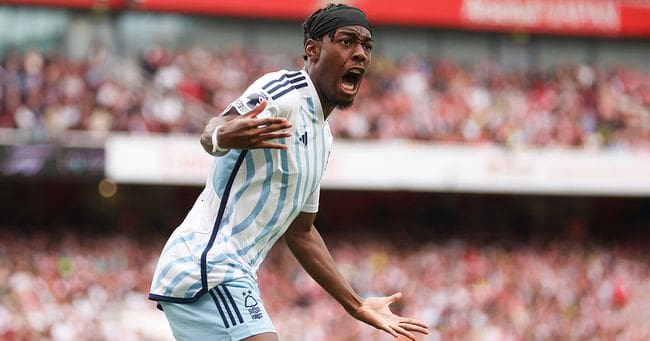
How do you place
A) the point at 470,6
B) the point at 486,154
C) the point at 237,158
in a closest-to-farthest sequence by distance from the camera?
1. the point at 237,158
2. the point at 486,154
3. the point at 470,6

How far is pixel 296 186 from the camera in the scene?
4090mm

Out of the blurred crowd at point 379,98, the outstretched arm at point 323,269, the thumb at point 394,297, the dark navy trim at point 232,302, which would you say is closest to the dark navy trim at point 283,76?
the outstretched arm at point 323,269

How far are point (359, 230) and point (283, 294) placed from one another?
14.3ft

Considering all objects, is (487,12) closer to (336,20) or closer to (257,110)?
(336,20)

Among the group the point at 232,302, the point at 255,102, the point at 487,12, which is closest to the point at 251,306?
the point at 232,302

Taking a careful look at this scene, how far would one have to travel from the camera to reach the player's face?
402 cm

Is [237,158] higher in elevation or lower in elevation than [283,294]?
higher

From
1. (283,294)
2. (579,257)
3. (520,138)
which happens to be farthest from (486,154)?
(283,294)

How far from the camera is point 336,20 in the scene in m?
4.06

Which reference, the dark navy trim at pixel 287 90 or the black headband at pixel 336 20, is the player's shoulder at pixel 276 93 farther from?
the black headband at pixel 336 20

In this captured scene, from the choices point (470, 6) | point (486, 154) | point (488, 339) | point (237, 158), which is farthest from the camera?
point (470, 6)

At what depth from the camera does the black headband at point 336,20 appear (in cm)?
406

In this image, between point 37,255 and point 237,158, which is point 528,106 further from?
point 237,158

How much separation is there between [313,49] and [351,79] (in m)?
0.20
